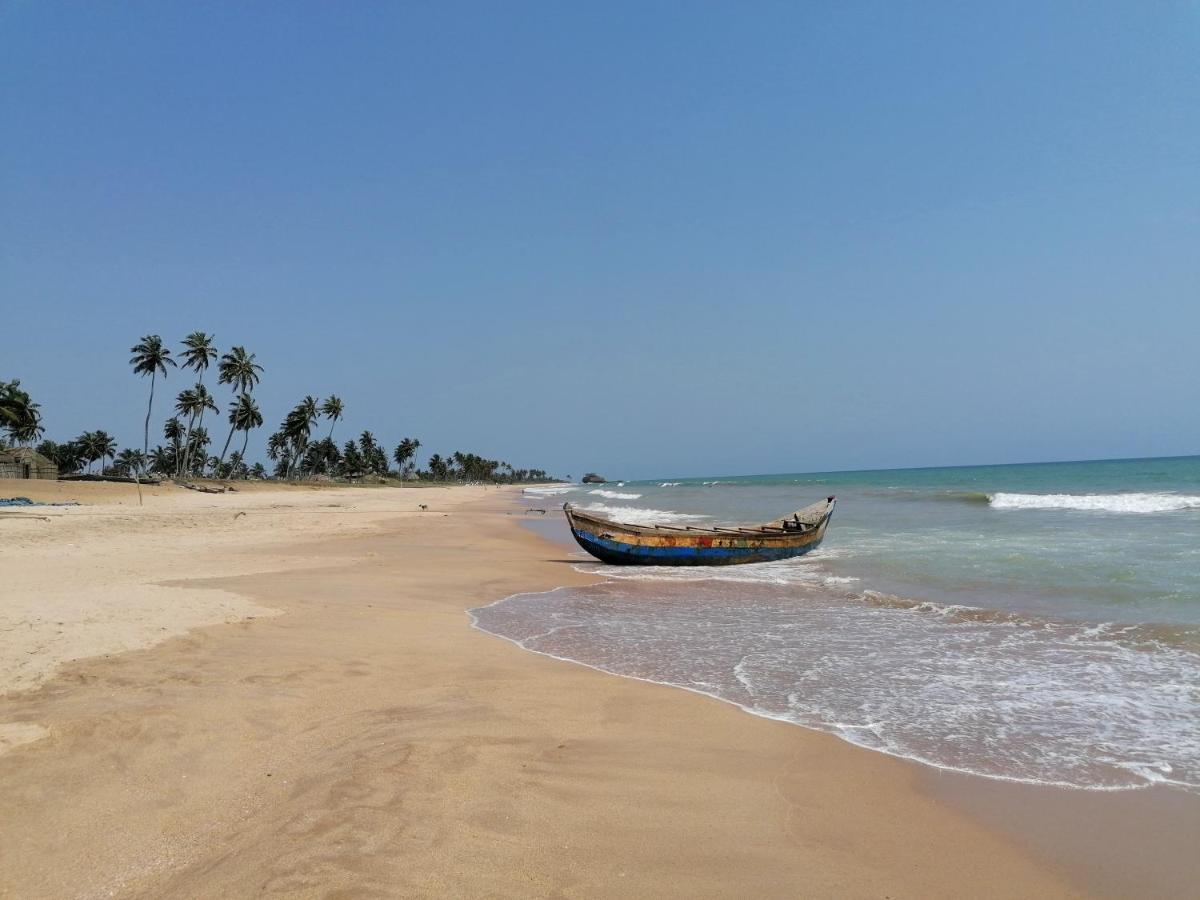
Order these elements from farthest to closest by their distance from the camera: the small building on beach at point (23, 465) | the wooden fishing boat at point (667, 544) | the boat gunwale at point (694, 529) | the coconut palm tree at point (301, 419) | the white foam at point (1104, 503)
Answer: the coconut palm tree at point (301, 419) < the small building on beach at point (23, 465) < the white foam at point (1104, 503) < the boat gunwale at point (694, 529) < the wooden fishing boat at point (667, 544)

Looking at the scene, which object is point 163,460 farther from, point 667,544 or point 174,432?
point 667,544

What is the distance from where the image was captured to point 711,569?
17484 millimetres

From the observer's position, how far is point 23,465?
158 feet

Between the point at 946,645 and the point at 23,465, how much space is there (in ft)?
196

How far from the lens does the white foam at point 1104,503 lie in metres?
30.6

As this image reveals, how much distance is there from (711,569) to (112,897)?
15.3m

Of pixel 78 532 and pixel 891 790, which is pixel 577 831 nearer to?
pixel 891 790

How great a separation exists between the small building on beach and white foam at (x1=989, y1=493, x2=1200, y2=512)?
62.3 metres

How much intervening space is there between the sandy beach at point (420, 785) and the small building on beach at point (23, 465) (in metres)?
51.2

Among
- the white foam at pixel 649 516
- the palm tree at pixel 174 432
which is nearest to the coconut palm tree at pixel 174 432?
the palm tree at pixel 174 432

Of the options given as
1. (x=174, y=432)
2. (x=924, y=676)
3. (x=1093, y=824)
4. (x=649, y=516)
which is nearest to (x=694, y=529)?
(x=924, y=676)

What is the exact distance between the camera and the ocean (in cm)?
559

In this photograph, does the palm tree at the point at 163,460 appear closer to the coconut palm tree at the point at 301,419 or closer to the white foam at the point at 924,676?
the coconut palm tree at the point at 301,419

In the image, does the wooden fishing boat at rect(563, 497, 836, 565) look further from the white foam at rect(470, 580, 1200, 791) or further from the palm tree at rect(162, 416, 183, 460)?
the palm tree at rect(162, 416, 183, 460)
